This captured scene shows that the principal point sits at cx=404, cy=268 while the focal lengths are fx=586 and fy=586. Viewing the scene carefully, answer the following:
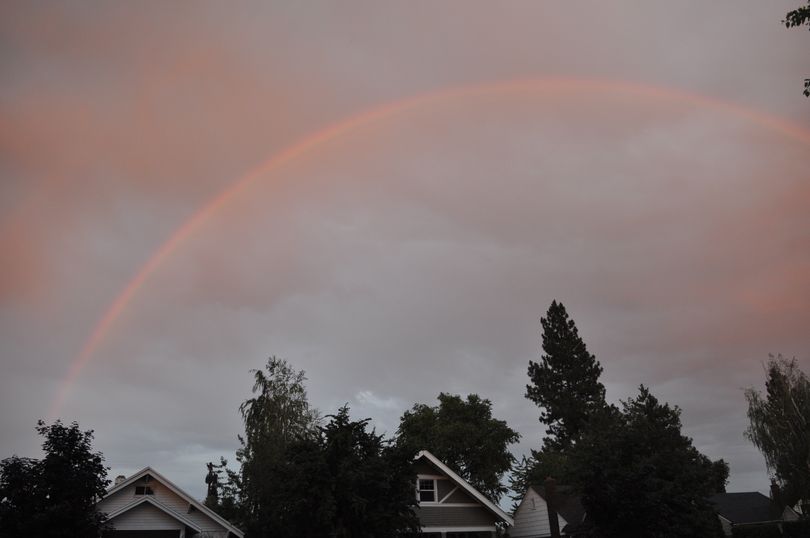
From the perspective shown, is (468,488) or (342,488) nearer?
(342,488)

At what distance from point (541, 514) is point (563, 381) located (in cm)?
3243

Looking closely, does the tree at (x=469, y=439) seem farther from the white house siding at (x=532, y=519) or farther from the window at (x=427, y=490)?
the window at (x=427, y=490)

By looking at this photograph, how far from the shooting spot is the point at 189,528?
31.6 metres

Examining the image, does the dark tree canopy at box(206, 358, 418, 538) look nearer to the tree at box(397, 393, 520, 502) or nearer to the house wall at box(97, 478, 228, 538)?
the house wall at box(97, 478, 228, 538)

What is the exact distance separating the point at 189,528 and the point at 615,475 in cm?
2225

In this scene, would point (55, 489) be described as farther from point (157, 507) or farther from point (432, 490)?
point (432, 490)

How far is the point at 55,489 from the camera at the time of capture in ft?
73.6

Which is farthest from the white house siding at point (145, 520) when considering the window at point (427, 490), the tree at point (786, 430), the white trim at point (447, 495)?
the tree at point (786, 430)

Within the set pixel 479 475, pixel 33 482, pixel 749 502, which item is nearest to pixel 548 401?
pixel 479 475

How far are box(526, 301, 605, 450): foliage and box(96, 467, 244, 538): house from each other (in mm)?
44118

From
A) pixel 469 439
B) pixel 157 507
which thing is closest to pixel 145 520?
pixel 157 507

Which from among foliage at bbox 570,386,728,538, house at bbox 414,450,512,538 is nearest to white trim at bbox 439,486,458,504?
house at bbox 414,450,512,538

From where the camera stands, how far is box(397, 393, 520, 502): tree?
187ft

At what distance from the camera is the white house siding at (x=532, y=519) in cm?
3997
